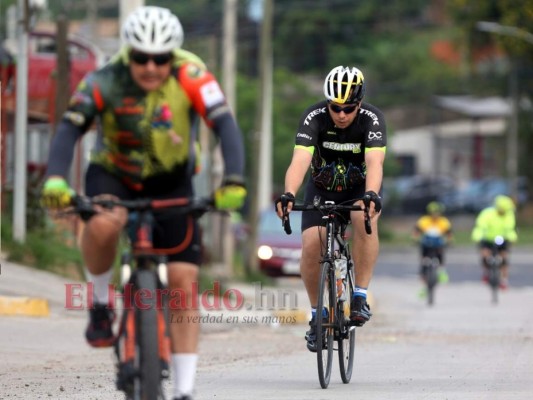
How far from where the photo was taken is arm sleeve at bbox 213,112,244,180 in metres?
7.20

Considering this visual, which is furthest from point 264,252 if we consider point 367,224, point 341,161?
point 367,224

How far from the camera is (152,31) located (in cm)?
712

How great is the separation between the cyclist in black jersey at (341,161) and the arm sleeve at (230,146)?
317cm

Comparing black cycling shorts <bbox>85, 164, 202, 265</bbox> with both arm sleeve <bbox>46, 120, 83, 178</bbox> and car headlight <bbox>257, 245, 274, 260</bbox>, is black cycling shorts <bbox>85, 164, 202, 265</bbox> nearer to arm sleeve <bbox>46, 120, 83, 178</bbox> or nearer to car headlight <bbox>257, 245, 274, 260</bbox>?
arm sleeve <bbox>46, 120, 83, 178</bbox>

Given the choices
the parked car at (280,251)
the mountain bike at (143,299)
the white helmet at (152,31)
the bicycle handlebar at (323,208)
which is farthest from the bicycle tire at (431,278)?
the white helmet at (152,31)

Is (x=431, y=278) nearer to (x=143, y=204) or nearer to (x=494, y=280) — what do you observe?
(x=494, y=280)

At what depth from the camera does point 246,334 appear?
1692cm

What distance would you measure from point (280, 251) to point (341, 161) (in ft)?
59.6

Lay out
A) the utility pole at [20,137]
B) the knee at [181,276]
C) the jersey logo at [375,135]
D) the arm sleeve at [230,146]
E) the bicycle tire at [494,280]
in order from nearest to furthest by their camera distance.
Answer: the arm sleeve at [230,146] → the knee at [181,276] → the jersey logo at [375,135] → the utility pole at [20,137] → the bicycle tire at [494,280]

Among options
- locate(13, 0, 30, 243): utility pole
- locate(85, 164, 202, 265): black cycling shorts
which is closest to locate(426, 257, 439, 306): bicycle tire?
locate(13, 0, 30, 243): utility pole

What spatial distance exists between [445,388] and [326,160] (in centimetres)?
186

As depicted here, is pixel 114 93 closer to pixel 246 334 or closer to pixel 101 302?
pixel 101 302

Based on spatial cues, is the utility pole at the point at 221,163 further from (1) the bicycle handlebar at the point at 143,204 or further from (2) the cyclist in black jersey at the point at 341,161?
(1) the bicycle handlebar at the point at 143,204

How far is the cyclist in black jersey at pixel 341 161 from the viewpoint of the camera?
10.6m
